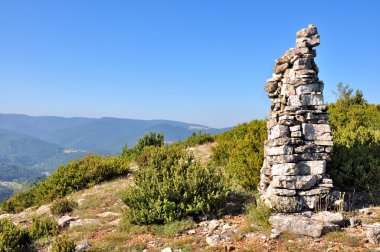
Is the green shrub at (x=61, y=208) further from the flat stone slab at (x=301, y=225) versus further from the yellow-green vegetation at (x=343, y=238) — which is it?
the yellow-green vegetation at (x=343, y=238)

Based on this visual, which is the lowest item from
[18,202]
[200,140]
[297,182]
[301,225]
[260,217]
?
[18,202]

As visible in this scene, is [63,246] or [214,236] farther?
[214,236]

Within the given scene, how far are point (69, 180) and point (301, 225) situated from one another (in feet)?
42.7

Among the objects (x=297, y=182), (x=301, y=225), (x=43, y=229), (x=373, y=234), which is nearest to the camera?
(x=373, y=234)

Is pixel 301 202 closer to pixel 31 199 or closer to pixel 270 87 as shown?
pixel 270 87

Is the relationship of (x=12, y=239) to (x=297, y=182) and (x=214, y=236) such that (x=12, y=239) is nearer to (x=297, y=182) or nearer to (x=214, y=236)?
(x=214, y=236)

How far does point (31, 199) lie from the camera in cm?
1712

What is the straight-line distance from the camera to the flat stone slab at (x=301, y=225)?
23.3 ft

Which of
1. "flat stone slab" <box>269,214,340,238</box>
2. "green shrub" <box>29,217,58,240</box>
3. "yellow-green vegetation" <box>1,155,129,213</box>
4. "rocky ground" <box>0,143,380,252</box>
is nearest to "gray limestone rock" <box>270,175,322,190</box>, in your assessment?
"flat stone slab" <box>269,214,340,238</box>

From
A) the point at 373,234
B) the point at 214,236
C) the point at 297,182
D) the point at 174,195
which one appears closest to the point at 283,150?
the point at 297,182

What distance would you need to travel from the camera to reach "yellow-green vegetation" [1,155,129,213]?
1617cm

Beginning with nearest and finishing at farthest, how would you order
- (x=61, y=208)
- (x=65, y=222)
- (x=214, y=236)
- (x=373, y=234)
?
1. (x=373, y=234)
2. (x=214, y=236)
3. (x=65, y=222)
4. (x=61, y=208)

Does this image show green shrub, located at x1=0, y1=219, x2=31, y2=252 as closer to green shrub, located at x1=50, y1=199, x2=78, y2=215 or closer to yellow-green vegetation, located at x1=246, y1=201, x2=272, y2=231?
green shrub, located at x1=50, y1=199, x2=78, y2=215

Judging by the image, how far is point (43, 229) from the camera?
9.69 metres
